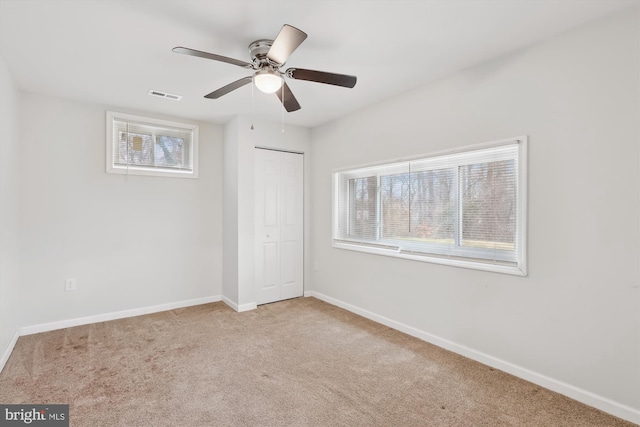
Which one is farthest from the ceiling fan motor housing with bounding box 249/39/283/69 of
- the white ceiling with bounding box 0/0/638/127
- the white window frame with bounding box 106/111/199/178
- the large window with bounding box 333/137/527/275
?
the white window frame with bounding box 106/111/199/178

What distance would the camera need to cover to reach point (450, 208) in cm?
287

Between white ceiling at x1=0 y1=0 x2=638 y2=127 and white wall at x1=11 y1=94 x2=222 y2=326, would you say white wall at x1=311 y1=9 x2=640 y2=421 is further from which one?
white wall at x1=11 y1=94 x2=222 y2=326

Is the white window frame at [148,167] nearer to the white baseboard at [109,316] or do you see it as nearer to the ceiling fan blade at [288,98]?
the white baseboard at [109,316]

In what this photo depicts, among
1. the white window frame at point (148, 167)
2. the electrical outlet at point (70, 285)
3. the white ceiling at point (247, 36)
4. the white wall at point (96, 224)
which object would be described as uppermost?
the white ceiling at point (247, 36)

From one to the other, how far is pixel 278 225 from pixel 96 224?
210 centimetres

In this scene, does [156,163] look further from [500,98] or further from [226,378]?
[500,98]

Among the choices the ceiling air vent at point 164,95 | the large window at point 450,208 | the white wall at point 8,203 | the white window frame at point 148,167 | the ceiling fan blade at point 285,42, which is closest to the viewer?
the ceiling fan blade at point 285,42

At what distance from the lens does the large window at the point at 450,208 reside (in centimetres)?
243

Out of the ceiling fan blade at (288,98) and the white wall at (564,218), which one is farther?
the ceiling fan blade at (288,98)

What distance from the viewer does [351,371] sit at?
246 cm

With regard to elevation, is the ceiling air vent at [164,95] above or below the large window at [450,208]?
above

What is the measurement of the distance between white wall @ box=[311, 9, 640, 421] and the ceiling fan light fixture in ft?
5.02

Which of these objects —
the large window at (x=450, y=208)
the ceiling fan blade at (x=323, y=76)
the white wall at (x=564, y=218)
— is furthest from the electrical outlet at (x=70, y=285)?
the white wall at (x=564, y=218)

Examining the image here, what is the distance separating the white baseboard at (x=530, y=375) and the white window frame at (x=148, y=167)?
2.96 m
